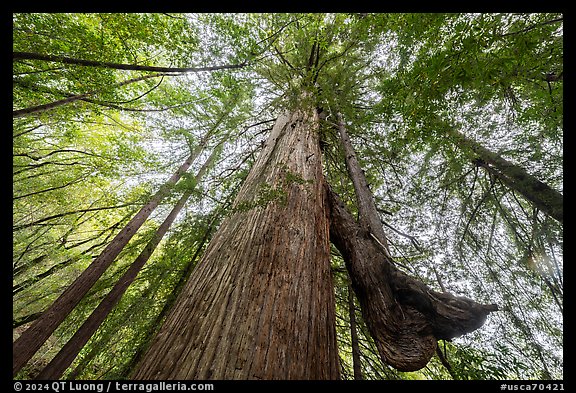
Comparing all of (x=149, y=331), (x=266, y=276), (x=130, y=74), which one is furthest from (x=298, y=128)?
(x=130, y=74)

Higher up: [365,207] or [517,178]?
[517,178]

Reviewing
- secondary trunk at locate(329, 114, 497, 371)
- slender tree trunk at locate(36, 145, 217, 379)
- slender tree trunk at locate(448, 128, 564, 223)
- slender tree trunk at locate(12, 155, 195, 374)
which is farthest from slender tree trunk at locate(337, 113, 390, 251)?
slender tree trunk at locate(12, 155, 195, 374)

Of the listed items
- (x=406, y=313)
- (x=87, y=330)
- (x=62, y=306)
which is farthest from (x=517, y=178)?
(x=62, y=306)

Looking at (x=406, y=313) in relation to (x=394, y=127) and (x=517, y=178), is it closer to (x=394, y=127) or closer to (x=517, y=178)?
(x=394, y=127)

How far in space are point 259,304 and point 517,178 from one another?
4.25 meters

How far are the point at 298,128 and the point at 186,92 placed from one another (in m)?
3.09

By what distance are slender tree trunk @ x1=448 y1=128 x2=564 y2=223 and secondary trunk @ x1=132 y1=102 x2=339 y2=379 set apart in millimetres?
2725

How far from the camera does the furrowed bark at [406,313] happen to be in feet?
4.25

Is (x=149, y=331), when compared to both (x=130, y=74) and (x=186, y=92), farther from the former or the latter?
(x=130, y=74)

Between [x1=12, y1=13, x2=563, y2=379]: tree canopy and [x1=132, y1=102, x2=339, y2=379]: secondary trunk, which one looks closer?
[x1=132, y1=102, x2=339, y2=379]: secondary trunk

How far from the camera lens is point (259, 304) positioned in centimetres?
100

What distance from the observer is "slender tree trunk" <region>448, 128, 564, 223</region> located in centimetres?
274

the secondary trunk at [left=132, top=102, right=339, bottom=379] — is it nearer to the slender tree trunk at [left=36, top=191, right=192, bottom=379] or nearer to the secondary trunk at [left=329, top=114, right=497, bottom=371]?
the secondary trunk at [left=329, top=114, right=497, bottom=371]
